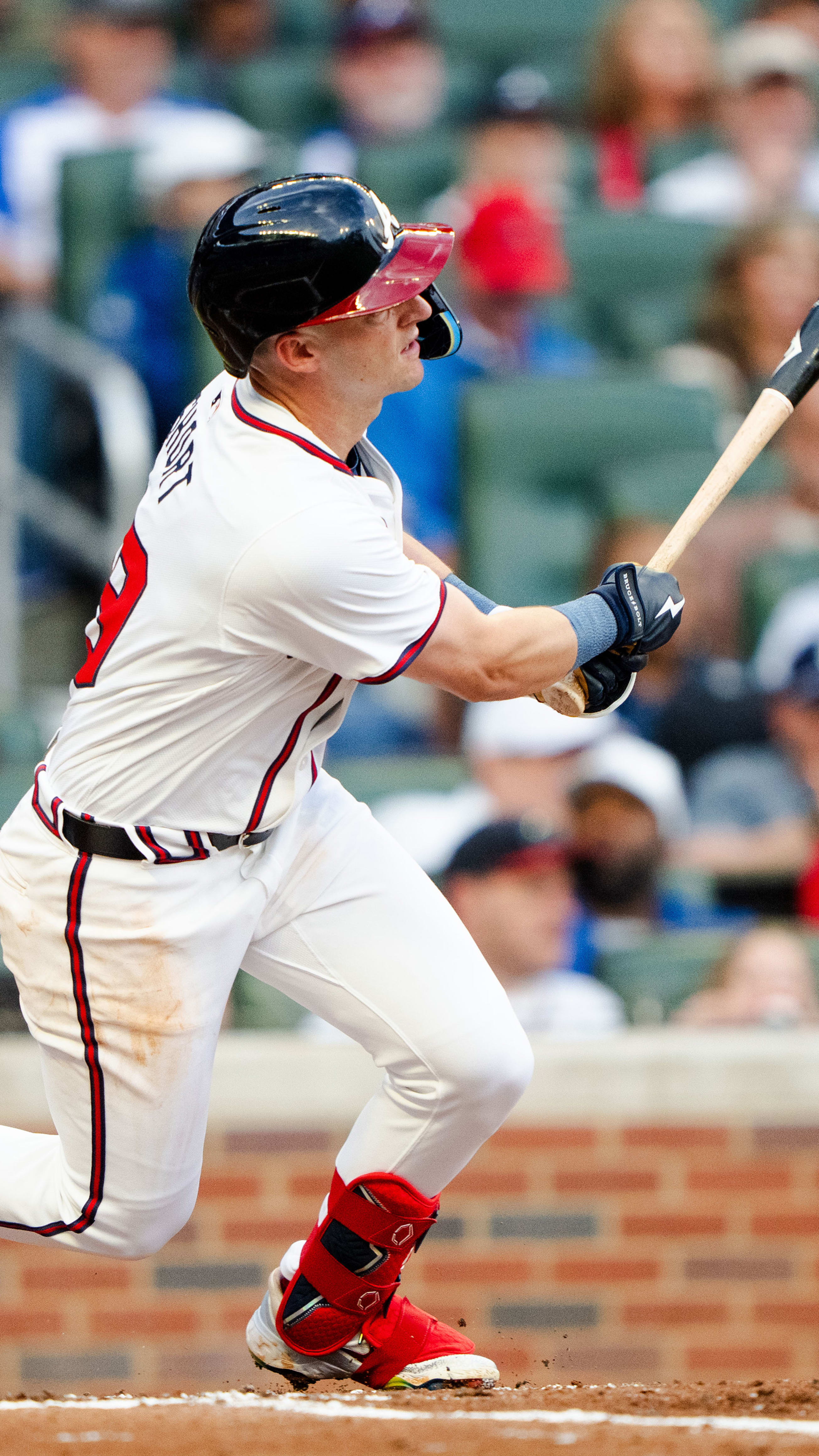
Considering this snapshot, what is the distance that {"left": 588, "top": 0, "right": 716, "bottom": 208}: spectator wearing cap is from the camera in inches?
240

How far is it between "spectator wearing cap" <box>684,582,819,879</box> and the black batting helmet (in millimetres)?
2495

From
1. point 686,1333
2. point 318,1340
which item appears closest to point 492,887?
point 686,1333

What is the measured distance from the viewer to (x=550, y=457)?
527 cm

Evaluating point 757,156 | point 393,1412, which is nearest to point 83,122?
point 757,156

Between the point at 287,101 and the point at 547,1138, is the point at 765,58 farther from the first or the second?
the point at 547,1138

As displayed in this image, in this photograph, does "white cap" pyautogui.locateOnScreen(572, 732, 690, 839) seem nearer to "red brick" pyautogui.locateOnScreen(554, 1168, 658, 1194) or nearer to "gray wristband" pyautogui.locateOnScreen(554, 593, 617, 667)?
"red brick" pyautogui.locateOnScreen(554, 1168, 658, 1194)

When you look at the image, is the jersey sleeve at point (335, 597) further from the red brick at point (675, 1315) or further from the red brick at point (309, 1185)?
A: the red brick at point (675, 1315)

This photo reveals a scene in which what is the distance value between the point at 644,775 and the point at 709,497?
1849mm

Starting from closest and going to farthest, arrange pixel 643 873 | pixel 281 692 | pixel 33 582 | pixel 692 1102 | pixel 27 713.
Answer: pixel 281 692 → pixel 692 1102 → pixel 643 873 → pixel 27 713 → pixel 33 582

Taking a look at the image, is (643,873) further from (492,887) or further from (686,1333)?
(686,1333)

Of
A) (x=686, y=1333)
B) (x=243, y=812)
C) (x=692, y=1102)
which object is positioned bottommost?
(x=686, y=1333)

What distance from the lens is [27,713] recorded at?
5.03 meters

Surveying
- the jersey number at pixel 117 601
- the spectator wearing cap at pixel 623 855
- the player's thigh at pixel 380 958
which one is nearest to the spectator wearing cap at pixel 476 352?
the spectator wearing cap at pixel 623 855

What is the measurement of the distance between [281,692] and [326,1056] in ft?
6.17
